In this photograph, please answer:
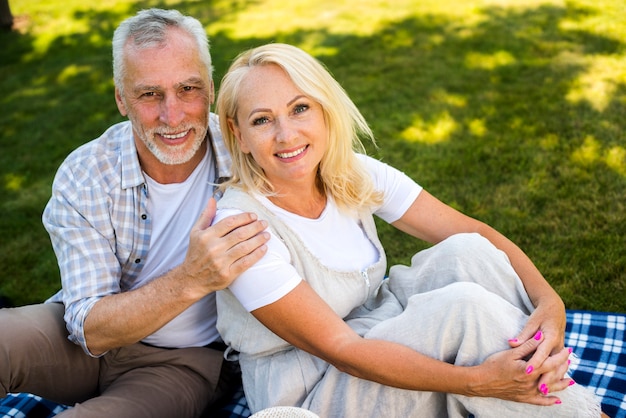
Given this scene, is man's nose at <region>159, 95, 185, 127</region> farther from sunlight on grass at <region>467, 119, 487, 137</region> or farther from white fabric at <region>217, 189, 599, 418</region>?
sunlight on grass at <region>467, 119, 487, 137</region>

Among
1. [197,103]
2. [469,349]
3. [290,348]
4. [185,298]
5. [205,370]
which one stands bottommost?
[205,370]

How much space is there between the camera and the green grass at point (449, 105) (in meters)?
4.53

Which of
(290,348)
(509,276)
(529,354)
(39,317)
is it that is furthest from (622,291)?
(39,317)

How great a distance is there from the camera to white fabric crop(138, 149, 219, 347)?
2996mm

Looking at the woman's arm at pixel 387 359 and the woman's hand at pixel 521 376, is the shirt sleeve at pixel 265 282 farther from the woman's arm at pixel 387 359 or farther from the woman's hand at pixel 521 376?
the woman's hand at pixel 521 376

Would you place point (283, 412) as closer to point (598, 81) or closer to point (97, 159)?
point (97, 159)

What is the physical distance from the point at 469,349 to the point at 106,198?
5.53 ft

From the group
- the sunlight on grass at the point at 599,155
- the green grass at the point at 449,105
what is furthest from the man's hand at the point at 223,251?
the sunlight on grass at the point at 599,155

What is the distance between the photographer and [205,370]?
3.00 metres

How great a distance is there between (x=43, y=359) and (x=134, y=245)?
0.62m

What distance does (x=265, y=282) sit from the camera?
7.86 feet

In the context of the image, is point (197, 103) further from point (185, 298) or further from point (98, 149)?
point (185, 298)

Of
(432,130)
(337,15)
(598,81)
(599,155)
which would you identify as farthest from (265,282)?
(337,15)

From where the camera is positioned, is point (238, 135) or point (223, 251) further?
point (238, 135)
